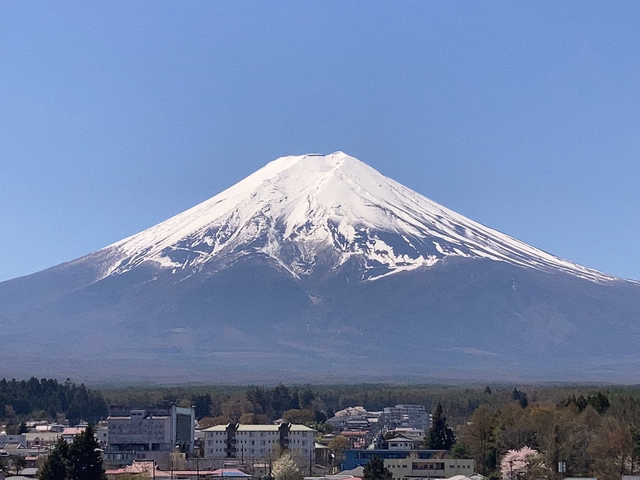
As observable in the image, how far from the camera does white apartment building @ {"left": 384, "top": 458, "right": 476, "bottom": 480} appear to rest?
78000 mm

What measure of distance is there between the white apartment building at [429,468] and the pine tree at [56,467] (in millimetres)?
21051

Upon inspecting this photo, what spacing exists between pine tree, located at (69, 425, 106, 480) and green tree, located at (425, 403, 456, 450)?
30819mm

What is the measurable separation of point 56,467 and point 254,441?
36349 mm

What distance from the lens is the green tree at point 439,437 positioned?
3536 inches

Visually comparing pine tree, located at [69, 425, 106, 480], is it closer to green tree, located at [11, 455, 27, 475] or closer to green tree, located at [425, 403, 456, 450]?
green tree, located at [11, 455, 27, 475]

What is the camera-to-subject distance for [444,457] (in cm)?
8412

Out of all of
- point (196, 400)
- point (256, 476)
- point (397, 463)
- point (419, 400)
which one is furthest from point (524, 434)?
point (419, 400)

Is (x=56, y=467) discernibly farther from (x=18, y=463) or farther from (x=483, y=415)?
(x=483, y=415)

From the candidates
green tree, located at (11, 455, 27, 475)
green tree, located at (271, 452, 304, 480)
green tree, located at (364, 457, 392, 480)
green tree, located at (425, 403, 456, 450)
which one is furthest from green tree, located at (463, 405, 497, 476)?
green tree, located at (11, 455, 27, 475)

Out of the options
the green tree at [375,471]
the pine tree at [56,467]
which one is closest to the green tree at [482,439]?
the green tree at [375,471]

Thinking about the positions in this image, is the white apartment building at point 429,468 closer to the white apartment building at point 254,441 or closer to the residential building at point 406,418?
the white apartment building at point 254,441

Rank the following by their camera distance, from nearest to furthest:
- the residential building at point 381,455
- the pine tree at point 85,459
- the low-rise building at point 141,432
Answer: the pine tree at point 85,459 → the residential building at point 381,455 → the low-rise building at point 141,432

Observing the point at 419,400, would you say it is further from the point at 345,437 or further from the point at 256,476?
the point at 256,476

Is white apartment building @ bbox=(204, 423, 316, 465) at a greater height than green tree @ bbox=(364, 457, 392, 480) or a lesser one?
greater
